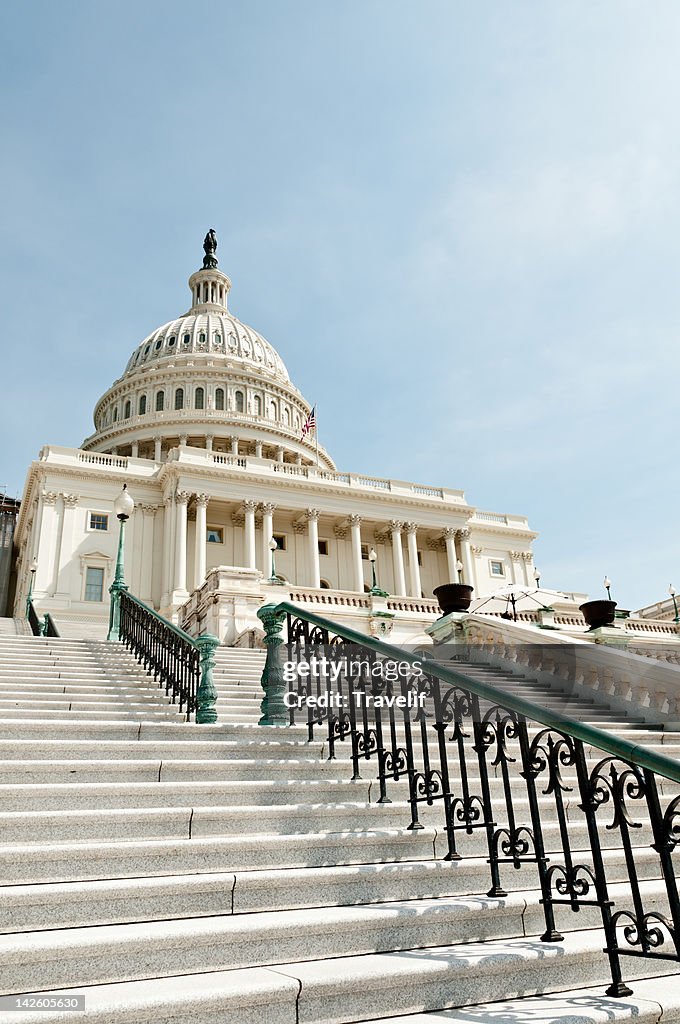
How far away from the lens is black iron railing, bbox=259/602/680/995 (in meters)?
4.06

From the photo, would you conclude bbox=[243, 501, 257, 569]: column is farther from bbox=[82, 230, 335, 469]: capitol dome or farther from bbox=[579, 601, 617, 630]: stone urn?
bbox=[579, 601, 617, 630]: stone urn

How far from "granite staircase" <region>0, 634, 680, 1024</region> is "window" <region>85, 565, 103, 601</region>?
38314 mm

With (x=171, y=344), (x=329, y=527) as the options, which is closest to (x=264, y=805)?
(x=329, y=527)

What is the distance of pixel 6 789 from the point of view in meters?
5.12

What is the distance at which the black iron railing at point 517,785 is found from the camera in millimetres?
4059

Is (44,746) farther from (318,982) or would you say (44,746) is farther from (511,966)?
(511,966)

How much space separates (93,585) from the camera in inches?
1708

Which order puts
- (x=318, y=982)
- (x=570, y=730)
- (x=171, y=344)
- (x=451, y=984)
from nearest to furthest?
(x=318, y=982), (x=451, y=984), (x=570, y=730), (x=171, y=344)

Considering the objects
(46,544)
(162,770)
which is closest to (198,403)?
(46,544)

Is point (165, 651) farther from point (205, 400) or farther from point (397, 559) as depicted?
point (205, 400)

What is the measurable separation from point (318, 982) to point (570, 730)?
2.00 meters

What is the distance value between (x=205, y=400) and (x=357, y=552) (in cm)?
2953

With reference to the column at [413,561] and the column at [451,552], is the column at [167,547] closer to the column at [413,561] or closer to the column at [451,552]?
the column at [413,561]

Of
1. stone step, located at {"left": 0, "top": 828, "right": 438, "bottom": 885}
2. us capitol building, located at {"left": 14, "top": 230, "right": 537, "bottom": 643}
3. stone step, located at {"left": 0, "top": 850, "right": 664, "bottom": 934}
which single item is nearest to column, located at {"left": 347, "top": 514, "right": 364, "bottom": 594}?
us capitol building, located at {"left": 14, "top": 230, "right": 537, "bottom": 643}
